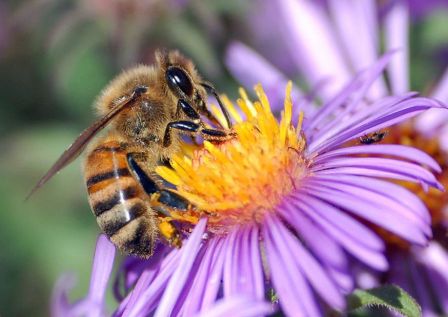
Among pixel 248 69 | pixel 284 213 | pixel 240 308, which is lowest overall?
pixel 240 308

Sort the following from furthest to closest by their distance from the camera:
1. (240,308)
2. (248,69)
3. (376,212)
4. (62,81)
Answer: (62,81)
(248,69)
(376,212)
(240,308)

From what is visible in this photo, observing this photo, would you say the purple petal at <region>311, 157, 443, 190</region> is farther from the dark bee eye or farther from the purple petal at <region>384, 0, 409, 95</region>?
the purple petal at <region>384, 0, 409, 95</region>

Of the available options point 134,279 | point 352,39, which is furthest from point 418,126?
point 134,279

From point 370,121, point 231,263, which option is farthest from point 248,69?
point 231,263

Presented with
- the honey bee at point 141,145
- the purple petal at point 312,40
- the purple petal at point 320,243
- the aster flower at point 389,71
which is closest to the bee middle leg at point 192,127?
the honey bee at point 141,145

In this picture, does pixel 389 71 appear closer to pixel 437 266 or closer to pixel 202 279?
pixel 437 266

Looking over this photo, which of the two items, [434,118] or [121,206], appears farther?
[434,118]

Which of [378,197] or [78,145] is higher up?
[78,145]
